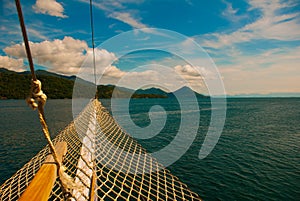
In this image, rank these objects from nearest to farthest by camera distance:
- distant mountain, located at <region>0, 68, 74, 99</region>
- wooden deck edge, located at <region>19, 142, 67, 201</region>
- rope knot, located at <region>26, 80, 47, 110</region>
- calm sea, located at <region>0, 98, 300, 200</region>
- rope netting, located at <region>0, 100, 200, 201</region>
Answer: rope knot, located at <region>26, 80, 47, 110</region> < wooden deck edge, located at <region>19, 142, 67, 201</region> < rope netting, located at <region>0, 100, 200, 201</region> < calm sea, located at <region>0, 98, 300, 200</region> < distant mountain, located at <region>0, 68, 74, 99</region>

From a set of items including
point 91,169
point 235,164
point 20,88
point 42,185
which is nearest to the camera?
point 42,185

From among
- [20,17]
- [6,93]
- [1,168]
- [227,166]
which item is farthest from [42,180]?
[6,93]

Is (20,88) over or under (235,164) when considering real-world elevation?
over

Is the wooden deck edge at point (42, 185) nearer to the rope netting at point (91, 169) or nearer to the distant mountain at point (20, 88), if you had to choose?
the rope netting at point (91, 169)

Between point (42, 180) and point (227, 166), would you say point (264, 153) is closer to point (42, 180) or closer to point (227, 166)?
point (227, 166)

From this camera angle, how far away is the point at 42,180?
79.6 inches

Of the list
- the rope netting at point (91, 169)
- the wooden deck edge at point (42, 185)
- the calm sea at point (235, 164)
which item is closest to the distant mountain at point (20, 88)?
the calm sea at point (235, 164)

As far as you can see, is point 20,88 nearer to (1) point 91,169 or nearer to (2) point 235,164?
(2) point 235,164

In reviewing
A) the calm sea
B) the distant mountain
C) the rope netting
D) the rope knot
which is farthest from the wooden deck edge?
the distant mountain

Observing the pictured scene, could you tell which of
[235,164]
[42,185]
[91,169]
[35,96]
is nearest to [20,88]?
[235,164]

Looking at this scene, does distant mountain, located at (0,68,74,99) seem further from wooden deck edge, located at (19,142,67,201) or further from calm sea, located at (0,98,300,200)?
wooden deck edge, located at (19,142,67,201)

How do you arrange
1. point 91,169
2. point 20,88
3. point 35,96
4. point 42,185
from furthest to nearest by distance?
point 20,88 → point 91,169 → point 42,185 → point 35,96

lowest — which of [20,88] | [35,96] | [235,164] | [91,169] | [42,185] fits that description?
[235,164]

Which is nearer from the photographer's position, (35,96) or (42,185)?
(35,96)
